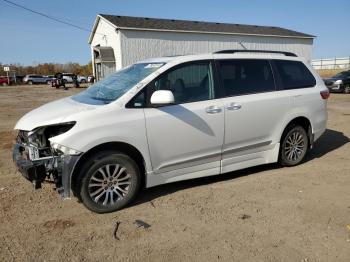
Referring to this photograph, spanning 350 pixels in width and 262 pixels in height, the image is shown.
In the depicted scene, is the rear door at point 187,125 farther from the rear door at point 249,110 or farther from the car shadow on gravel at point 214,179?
the car shadow on gravel at point 214,179

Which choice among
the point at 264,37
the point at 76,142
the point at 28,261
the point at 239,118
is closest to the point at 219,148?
the point at 239,118

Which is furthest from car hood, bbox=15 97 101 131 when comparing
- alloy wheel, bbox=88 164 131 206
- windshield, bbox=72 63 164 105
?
alloy wheel, bbox=88 164 131 206

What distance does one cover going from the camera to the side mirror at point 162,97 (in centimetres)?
430

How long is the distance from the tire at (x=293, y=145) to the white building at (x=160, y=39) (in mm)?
24291

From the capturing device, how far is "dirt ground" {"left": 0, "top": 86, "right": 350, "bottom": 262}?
11.4ft

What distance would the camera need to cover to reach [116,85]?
493 cm

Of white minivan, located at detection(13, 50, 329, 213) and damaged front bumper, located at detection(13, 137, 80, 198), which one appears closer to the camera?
damaged front bumper, located at detection(13, 137, 80, 198)

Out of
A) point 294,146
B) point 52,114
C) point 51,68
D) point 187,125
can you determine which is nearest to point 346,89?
point 294,146

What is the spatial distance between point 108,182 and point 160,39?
1082 inches

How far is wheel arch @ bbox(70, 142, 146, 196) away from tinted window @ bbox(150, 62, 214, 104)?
0.80m

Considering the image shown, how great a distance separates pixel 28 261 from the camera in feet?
11.1

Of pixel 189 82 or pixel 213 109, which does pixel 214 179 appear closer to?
pixel 213 109

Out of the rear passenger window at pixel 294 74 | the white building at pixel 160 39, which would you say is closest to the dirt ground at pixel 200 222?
the rear passenger window at pixel 294 74

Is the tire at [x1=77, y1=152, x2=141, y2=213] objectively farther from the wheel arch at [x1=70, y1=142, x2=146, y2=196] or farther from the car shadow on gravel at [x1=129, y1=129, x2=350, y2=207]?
the car shadow on gravel at [x1=129, y1=129, x2=350, y2=207]
